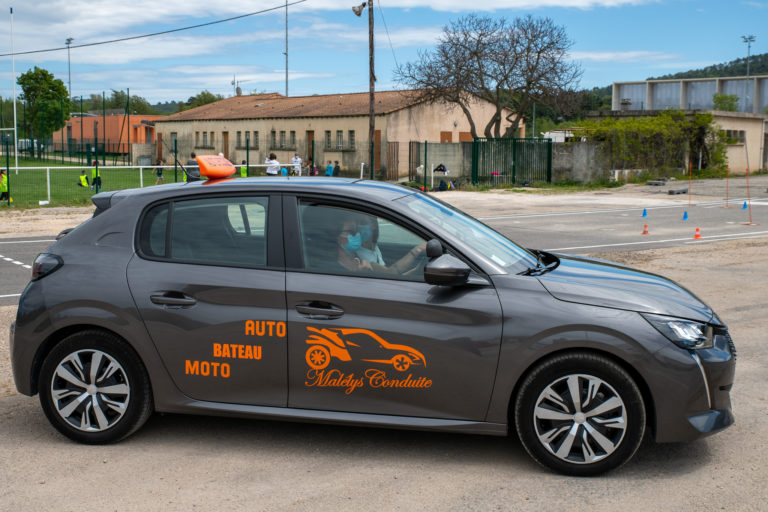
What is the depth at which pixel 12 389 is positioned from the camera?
598 centimetres

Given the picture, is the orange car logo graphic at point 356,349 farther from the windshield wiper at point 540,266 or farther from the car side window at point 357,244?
the windshield wiper at point 540,266

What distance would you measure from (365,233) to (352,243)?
0.32 ft

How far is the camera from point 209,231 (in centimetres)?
491

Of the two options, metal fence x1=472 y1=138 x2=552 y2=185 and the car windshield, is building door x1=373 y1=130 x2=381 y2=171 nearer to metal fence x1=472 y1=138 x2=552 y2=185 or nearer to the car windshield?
metal fence x1=472 y1=138 x2=552 y2=185

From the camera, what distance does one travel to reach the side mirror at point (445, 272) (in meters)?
4.35

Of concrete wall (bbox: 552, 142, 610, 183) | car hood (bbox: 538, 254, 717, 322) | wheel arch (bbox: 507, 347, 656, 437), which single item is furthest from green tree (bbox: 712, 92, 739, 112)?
wheel arch (bbox: 507, 347, 656, 437)

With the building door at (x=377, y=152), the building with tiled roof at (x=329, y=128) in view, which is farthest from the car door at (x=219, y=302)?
the building door at (x=377, y=152)

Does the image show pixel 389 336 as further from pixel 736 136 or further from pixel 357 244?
pixel 736 136

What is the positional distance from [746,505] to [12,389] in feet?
16.2

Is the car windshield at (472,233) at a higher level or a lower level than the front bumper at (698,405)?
higher

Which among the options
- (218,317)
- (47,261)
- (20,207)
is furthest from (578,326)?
(20,207)

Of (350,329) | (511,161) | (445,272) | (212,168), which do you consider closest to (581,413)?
(445,272)

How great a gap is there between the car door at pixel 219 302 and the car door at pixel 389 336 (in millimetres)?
124

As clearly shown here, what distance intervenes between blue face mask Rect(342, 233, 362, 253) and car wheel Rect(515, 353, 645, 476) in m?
1.21
